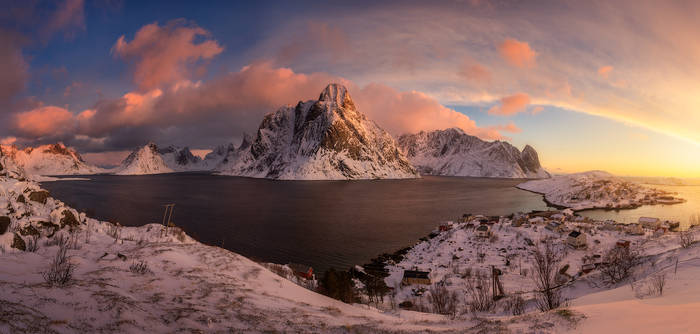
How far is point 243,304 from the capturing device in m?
7.21

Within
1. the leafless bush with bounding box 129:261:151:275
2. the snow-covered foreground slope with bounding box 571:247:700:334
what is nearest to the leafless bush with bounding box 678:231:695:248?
the snow-covered foreground slope with bounding box 571:247:700:334

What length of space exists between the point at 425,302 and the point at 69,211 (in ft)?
69.0

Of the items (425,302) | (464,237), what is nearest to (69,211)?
(425,302)

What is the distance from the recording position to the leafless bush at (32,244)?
895cm

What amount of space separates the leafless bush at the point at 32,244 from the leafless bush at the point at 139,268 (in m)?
3.52

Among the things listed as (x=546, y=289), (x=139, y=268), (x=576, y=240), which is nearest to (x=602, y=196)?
(x=576, y=240)

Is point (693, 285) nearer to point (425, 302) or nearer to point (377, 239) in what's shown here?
point (425, 302)

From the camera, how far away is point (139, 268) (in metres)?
8.34

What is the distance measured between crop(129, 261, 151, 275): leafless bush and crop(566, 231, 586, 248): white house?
41.7 metres

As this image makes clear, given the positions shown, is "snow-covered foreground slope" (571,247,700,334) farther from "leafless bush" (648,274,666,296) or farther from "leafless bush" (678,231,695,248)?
"leafless bush" (678,231,695,248)

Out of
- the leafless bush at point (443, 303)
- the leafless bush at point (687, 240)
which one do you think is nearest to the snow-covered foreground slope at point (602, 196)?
the leafless bush at point (687, 240)

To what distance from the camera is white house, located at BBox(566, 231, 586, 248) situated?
3281cm

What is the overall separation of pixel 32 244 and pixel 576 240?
45086mm

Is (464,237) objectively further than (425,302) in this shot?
Yes
